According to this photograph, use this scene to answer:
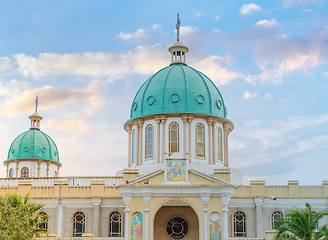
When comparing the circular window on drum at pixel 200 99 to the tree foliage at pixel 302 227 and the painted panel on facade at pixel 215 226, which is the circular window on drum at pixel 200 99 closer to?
the painted panel on facade at pixel 215 226

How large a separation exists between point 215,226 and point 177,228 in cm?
519

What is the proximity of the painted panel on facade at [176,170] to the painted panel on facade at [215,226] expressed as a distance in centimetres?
345

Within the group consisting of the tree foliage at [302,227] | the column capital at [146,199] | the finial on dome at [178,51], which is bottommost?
the tree foliage at [302,227]

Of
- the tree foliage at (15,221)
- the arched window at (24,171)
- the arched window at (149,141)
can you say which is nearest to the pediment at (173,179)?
the arched window at (149,141)

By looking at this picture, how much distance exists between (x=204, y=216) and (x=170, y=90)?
13.8m

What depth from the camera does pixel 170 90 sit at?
1986 inches

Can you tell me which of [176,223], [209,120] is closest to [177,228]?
[176,223]

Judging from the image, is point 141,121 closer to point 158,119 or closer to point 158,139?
point 158,119

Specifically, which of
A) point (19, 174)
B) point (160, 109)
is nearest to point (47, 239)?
point (160, 109)

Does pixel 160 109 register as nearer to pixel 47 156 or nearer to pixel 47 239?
pixel 47 239

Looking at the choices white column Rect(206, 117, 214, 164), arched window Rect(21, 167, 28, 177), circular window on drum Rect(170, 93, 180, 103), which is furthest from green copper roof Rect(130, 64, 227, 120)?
arched window Rect(21, 167, 28, 177)

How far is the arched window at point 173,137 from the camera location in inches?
1928

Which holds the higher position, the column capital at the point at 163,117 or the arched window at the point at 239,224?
the column capital at the point at 163,117

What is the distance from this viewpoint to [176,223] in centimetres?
4522
